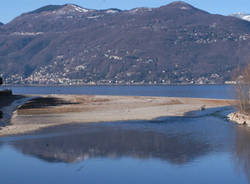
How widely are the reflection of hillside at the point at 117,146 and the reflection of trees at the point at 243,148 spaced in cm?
Answer: 268

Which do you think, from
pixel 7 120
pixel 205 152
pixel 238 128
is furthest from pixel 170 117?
pixel 205 152

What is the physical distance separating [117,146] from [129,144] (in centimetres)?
140

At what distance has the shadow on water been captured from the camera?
35.3 metres

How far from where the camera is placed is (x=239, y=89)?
189ft

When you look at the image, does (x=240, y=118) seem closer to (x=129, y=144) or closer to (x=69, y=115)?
(x=129, y=144)

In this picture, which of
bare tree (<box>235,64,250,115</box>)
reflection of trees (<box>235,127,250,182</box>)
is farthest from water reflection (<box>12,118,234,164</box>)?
bare tree (<box>235,64,250,115</box>)

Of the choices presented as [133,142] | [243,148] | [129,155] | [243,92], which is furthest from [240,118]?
[129,155]

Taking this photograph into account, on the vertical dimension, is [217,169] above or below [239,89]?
below

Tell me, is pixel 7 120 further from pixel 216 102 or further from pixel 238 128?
pixel 216 102

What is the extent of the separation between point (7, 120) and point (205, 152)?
33905 millimetres

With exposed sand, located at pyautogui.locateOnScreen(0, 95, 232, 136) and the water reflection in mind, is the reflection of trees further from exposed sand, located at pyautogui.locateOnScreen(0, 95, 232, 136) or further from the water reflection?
exposed sand, located at pyautogui.locateOnScreen(0, 95, 232, 136)

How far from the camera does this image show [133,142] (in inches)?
1619

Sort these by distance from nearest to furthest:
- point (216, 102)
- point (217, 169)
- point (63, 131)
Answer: point (217, 169) < point (63, 131) < point (216, 102)

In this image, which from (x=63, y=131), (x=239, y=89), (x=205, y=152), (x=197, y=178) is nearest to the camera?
(x=197, y=178)
